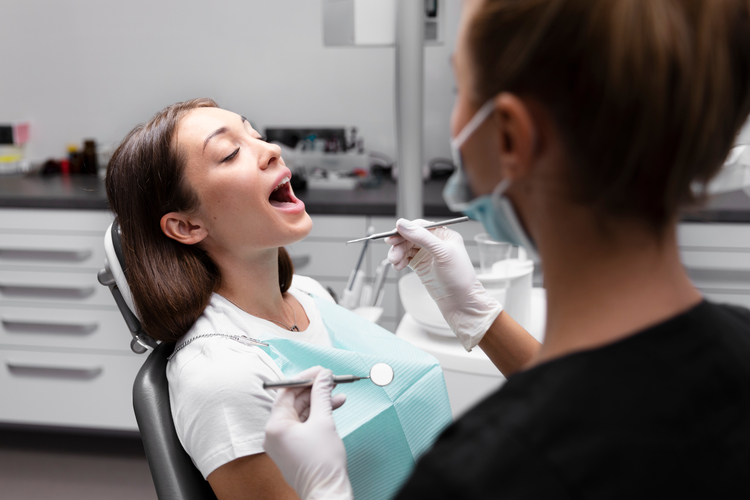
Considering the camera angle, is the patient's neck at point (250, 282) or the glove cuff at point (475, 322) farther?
the patient's neck at point (250, 282)

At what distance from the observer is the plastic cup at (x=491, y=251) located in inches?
60.9

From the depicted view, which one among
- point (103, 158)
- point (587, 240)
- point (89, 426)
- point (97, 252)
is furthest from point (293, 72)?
point (587, 240)

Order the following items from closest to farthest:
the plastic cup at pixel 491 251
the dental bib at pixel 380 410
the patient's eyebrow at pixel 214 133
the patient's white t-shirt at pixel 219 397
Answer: the patient's white t-shirt at pixel 219 397
the dental bib at pixel 380 410
the patient's eyebrow at pixel 214 133
the plastic cup at pixel 491 251

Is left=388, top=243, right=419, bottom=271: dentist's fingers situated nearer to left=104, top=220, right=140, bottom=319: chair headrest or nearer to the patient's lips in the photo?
the patient's lips

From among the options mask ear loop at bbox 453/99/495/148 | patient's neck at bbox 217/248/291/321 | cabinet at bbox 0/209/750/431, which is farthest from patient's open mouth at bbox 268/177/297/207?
cabinet at bbox 0/209/750/431

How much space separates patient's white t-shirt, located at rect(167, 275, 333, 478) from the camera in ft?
3.14

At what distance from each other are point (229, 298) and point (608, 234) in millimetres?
880

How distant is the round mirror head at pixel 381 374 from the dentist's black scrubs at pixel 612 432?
56 centimetres

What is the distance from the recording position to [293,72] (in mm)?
2926

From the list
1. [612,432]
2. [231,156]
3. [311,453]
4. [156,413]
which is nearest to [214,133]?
[231,156]

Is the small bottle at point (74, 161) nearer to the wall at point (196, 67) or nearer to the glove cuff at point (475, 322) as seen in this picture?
the wall at point (196, 67)

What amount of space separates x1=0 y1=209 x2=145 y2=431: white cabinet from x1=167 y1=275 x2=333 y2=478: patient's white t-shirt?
151 centimetres

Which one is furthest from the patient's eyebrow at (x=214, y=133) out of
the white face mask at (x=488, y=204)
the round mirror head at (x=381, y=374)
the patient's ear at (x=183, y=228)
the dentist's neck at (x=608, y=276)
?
the dentist's neck at (x=608, y=276)

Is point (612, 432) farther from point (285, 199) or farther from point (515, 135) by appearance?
point (285, 199)
